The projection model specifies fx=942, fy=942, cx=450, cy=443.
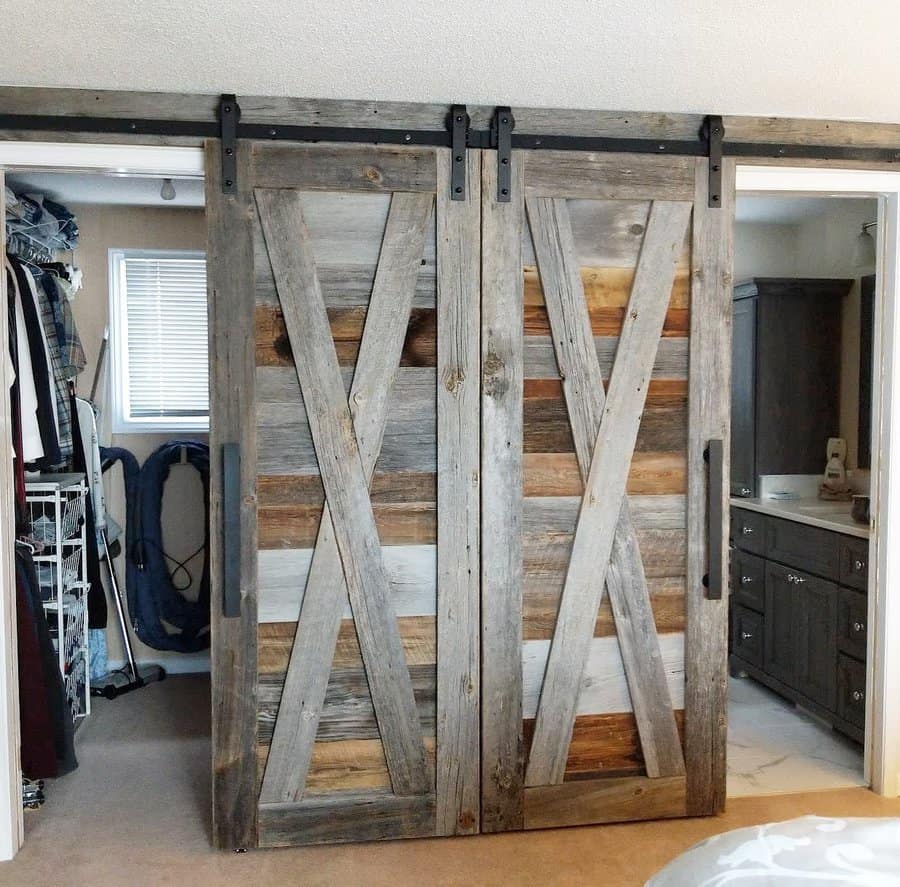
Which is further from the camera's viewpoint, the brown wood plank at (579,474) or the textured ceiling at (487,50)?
the brown wood plank at (579,474)

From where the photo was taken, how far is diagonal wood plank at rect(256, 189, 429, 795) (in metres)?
2.85

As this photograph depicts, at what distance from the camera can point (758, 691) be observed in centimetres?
447

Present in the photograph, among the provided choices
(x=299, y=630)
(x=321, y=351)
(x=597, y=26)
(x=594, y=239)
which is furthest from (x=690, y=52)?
(x=299, y=630)

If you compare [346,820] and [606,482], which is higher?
[606,482]

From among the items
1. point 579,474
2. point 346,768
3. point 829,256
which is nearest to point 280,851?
point 346,768

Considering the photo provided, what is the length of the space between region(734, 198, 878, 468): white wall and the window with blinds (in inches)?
113

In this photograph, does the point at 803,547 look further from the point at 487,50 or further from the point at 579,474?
the point at 487,50

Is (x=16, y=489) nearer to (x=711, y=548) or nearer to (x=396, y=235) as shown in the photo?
(x=396, y=235)

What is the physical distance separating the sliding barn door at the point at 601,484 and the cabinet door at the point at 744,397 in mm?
1600

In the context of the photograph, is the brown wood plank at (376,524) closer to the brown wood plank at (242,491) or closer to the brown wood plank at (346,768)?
the brown wood plank at (242,491)

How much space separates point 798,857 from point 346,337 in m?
1.93

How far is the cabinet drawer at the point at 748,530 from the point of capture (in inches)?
171

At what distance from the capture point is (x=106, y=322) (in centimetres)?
468

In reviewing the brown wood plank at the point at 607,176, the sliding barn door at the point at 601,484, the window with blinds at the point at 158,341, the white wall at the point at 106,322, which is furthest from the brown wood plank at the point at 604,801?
the window with blinds at the point at 158,341
